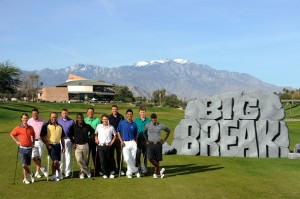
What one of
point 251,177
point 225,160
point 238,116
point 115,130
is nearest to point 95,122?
point 115,130

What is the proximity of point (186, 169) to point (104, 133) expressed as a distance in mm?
3965

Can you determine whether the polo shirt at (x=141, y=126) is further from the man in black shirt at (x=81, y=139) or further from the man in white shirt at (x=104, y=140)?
the man in black shirt at (x=81, y=139)

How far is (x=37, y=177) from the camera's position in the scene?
13.9 metres

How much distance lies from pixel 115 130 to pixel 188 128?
727cm

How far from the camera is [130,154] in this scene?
13.9 m

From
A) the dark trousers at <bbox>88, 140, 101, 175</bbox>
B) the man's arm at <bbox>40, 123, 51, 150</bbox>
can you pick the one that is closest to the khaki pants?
the dark trousers at <bbox>88, 140, 101, 175</bbox>

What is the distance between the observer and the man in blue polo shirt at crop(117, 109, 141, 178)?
1380 centimetres

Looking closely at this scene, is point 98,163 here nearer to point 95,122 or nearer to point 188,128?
point 95,122

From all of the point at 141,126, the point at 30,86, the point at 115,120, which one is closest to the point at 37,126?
the point at 115,120

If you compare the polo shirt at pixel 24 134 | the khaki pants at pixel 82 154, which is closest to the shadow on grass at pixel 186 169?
the khaki pants at pixel 82 154

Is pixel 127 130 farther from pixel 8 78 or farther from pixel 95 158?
pixel 8 78

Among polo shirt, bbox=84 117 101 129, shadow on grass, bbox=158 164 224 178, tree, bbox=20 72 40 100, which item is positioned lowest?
shadow on grass, bbox=158 164 224 178

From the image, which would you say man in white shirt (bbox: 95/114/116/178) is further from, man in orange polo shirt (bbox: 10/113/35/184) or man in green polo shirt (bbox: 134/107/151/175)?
man in orange polo shirt (bbox: 10/113/35/184)

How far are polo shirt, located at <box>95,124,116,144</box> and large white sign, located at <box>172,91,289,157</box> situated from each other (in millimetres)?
7564
